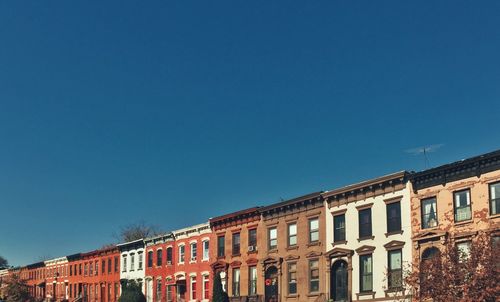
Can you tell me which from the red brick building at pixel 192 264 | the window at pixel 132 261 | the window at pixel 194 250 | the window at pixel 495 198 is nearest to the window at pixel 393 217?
the window at pixel 495 198

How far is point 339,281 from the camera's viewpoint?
46031 mm

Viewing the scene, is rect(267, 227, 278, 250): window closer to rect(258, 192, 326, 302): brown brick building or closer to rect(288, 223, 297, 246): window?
rect(258, 192, 326, 302): brown brick building

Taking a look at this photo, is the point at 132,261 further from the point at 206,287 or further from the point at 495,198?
the point at 495,198

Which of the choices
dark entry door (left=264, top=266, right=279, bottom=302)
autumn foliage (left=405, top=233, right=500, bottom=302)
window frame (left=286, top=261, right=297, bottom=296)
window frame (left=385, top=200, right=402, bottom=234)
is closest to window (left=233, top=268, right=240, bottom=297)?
dark entry door (left=264, top=266, right=279, bottom=302)

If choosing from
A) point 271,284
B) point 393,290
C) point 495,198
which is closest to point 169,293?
point 271,284

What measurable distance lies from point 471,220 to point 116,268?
168ft

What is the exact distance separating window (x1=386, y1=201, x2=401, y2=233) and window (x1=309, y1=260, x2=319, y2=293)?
7.53 metres

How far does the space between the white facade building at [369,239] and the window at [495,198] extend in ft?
19.2

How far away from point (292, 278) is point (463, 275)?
2054cm

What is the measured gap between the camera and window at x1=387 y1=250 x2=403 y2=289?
1605 inches

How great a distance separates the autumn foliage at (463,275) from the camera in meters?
30.0

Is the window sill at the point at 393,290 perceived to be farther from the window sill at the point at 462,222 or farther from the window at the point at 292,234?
the window at the point at 292,234

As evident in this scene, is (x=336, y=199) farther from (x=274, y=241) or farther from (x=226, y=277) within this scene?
(x=226, y=277)

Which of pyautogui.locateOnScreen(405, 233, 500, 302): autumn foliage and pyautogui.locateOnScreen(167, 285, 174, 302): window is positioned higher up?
pyautogui.locateOnScreen(405, 233, 500, 302): autumn foliage
